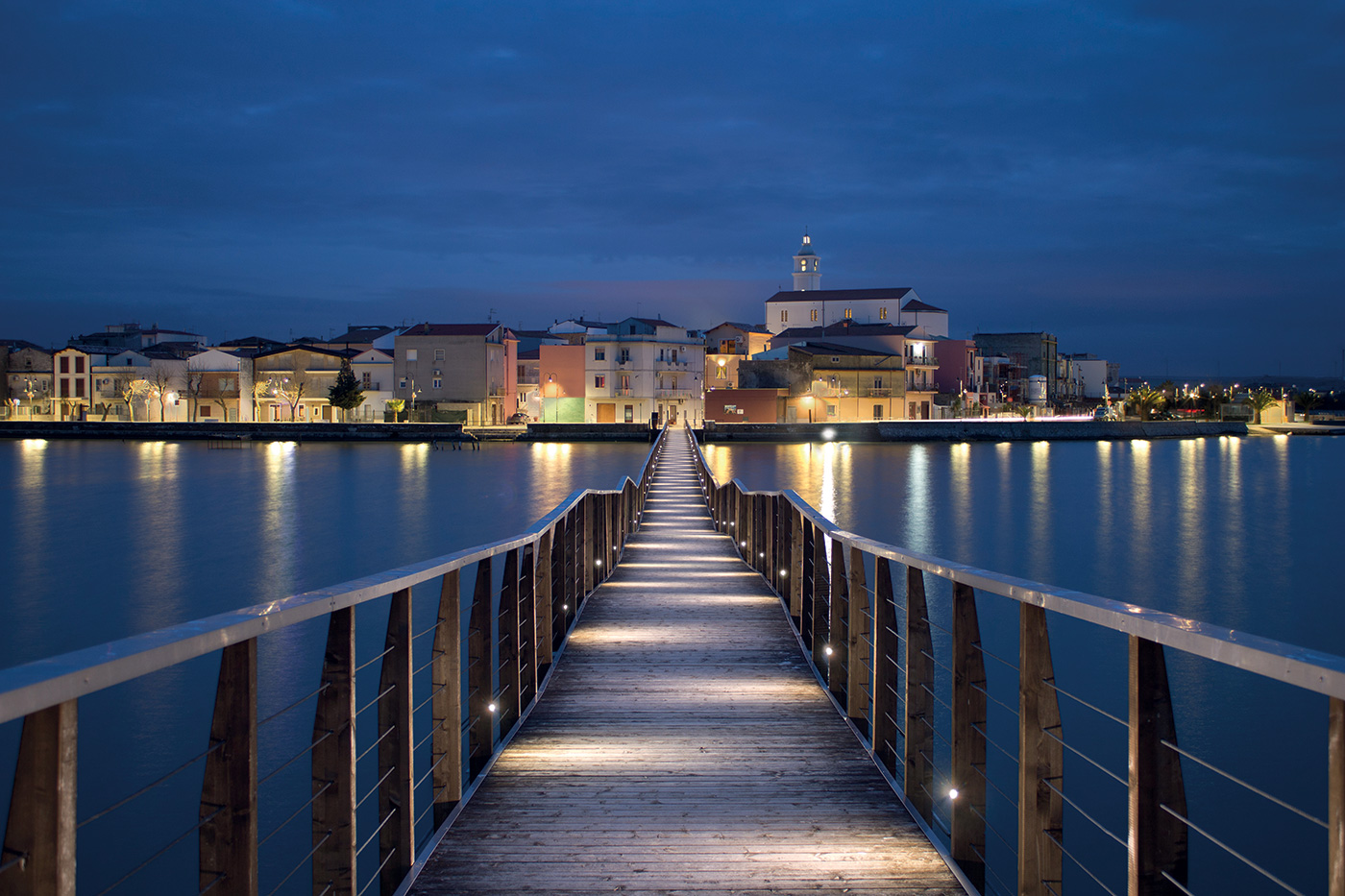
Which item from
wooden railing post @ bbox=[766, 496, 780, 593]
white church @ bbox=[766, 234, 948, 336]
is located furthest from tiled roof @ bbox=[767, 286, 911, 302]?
wooden railing post @ bbox=[766, 496, 780, 593]

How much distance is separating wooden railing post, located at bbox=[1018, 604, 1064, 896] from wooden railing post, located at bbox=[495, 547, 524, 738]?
2365 mm

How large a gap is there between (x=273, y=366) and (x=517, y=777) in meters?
64.6

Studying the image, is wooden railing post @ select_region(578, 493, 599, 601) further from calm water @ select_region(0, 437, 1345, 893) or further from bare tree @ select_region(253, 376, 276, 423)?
bare tree @ select_region(253, 376, 276, 423)

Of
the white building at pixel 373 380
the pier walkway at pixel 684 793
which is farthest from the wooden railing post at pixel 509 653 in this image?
the white building at pixel 373 380

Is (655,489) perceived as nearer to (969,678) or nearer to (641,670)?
(641,670)

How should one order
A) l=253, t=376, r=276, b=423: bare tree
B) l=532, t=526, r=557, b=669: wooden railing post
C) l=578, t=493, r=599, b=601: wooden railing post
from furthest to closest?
1. l=253, t=376, r=276, b=423: bare tree
2. l=578, t=493, r=599, b=601: wooden railing post
3. l=532, t=526, r=557, b=669: wooden railing post

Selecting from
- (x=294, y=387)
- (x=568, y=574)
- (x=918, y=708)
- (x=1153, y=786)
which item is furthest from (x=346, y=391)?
(x=1153, y=786)

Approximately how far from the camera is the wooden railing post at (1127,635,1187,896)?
74.1 inches

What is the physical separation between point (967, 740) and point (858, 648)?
1298 millimetres

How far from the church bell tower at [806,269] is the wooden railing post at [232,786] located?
8334 centimetres

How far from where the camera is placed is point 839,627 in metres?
4.67

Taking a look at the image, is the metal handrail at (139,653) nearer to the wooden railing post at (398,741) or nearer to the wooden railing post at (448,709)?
the wooden railing post at (398,741)

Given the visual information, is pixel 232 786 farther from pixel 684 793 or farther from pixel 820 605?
pixel 820 605

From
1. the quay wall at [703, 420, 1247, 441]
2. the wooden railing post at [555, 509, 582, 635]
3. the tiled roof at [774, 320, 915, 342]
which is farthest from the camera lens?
the tiled roof at [774, 320, 915, 342]
